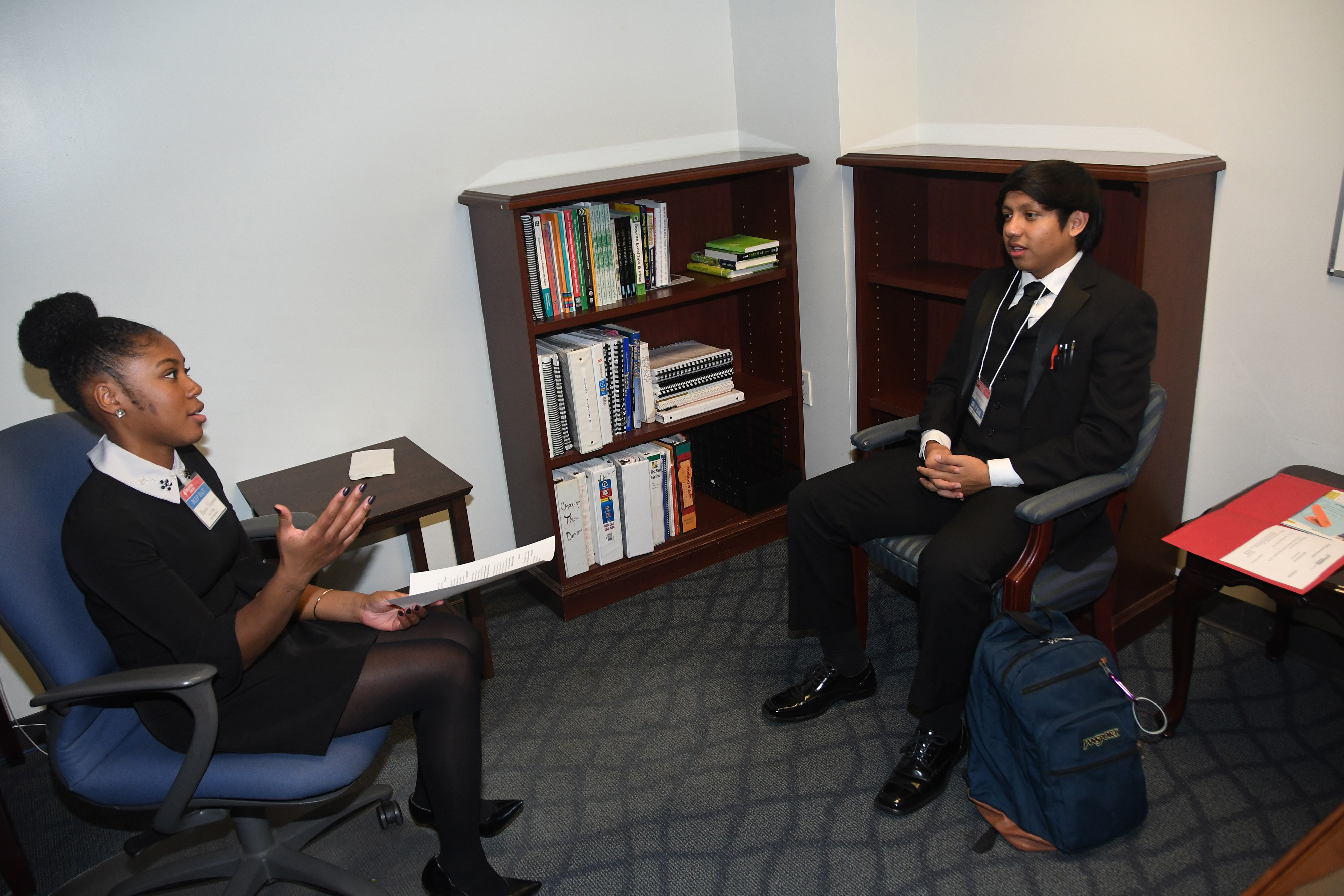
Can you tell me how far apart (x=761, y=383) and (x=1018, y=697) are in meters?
1.81

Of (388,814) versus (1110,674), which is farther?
(388,814)

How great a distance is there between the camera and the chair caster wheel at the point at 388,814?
230 centimetres

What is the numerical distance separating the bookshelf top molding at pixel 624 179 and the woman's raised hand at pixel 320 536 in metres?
1.20

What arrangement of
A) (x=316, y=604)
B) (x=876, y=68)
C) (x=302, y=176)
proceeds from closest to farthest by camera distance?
1. (x=316, y=604)
2. (x=302, y=176)
3. (x=876, y=68)

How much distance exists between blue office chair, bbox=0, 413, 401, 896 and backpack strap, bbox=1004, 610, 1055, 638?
1.37m

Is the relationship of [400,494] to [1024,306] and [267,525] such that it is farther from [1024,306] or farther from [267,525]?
[1024,306]

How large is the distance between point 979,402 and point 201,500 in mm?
1868

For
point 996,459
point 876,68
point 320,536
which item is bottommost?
point 996,459

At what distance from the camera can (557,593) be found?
10.3ft

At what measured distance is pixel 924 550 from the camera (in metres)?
2.36

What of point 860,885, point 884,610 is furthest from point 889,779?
point 884,610

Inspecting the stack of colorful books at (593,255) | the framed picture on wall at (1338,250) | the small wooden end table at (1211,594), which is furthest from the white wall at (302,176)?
the small wooden end table at (1211,594)

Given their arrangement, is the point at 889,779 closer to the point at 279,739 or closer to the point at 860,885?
the point at 860,885

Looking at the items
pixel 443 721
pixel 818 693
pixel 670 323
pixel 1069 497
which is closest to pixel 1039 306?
pixel 1069 497
